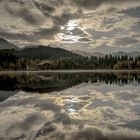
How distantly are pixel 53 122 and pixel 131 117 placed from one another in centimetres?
409

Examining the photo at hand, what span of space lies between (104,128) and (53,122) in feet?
10.1

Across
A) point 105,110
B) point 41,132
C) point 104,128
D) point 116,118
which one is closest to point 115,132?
point 104,128

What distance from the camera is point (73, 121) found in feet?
58.6

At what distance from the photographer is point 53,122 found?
697 inches

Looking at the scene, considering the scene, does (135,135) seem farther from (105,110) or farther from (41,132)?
(105,110)

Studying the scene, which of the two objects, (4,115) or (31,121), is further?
(4,115)

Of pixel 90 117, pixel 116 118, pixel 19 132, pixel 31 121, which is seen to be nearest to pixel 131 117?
pixel 116 118

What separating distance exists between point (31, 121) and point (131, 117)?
16.6ft

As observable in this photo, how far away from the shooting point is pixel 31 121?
18016 millimetres

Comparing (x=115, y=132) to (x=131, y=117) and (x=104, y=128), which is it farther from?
(x=131, y=117)

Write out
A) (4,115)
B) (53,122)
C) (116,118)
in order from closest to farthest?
(53,122) → (116,118) → (4,115)

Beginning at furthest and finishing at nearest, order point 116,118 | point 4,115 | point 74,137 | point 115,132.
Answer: point 4,115, point 116,118, point 115,132, point 74,137

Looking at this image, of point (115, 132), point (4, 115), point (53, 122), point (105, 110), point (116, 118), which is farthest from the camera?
point (105, 110)

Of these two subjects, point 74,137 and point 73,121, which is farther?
point 73,121
